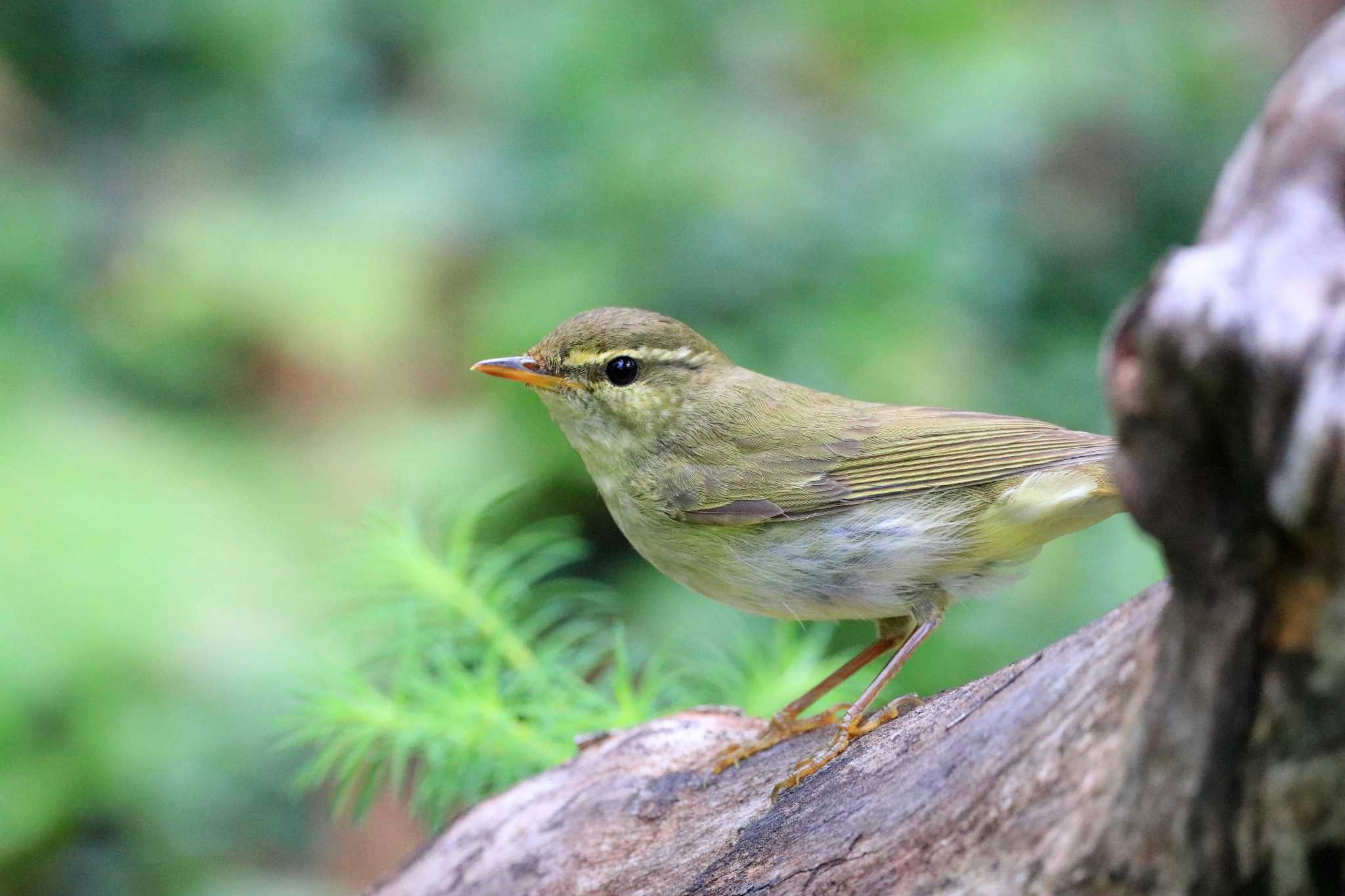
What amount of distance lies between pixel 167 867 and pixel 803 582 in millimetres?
2771

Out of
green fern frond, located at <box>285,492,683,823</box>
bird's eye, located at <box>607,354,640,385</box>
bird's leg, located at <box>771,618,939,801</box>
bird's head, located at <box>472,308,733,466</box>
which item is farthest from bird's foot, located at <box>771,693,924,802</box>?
bird's eye, located at <box>607,354,640,385</box>

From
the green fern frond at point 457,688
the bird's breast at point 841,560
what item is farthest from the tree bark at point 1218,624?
the green fern frond at point 457,688

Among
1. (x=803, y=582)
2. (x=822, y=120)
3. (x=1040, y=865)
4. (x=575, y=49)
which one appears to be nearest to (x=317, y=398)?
(x=575, y=49)

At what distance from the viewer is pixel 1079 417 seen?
4.87m

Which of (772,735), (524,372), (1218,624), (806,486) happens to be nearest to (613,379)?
(524,372)

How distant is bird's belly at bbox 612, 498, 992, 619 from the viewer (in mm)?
2807

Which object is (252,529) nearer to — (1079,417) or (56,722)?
(56,722)

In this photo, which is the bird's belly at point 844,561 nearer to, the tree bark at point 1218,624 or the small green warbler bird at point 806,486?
the small green warbler bird at point 806,486

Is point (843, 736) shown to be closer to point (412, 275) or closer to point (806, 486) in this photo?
point (806, 486)

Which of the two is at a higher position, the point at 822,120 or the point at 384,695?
the point at 822,120

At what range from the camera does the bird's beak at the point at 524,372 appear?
309cm

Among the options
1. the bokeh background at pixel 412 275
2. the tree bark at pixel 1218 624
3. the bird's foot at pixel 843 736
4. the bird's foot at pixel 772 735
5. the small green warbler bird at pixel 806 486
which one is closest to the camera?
the tree bark at pixel 1218 624

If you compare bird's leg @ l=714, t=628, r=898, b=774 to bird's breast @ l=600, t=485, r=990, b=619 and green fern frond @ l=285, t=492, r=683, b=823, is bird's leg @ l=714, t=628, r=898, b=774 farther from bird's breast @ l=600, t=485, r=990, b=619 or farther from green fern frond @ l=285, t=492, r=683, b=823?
green fern frond @ l=285, t=492, r=683, b=823

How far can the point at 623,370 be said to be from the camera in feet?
10.6
